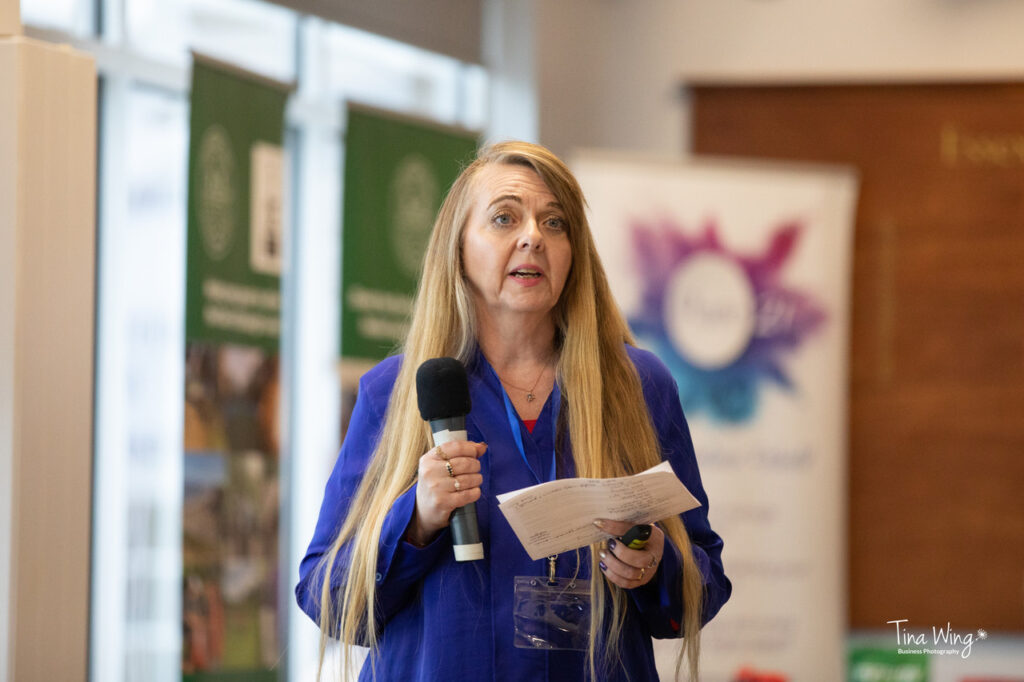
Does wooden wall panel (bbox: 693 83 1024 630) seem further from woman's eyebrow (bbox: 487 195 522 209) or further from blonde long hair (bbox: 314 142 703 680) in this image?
woman's eyebrow (bbox: 487 195 522 209)

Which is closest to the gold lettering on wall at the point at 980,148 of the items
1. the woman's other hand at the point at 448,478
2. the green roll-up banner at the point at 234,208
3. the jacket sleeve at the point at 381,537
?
the green roll-up banner at the point at 234,208

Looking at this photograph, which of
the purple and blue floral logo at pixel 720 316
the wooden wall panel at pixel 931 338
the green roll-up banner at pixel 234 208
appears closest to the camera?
the green roll-up banner at pixel 234 208

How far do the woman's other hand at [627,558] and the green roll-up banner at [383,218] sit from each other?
3.73 m

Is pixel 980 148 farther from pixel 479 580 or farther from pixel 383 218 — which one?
pixel 479 580

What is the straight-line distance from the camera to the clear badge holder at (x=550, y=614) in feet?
6.27

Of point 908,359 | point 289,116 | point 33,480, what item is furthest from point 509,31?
point 33,480

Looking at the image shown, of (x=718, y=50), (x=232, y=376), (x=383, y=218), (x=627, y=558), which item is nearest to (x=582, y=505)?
(x=627, y=558)

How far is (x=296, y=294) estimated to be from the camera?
20.0ft

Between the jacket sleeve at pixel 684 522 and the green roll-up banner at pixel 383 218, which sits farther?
the green roll-up banner at pixel 383 218

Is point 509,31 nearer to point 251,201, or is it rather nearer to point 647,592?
point 251,201

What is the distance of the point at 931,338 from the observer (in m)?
6.31

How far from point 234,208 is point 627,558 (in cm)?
347

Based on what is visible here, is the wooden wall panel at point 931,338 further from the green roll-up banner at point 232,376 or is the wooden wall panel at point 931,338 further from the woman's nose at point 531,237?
the woman's nose at point 531,237

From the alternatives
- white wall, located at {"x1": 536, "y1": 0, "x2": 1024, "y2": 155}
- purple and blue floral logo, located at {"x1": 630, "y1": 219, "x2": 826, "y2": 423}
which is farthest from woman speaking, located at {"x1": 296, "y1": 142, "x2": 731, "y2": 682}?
white wall, located at {"x1": 536, "y1": 0, "x2": 1024, "y2": 155}
